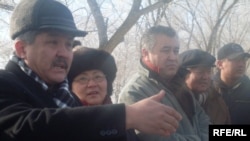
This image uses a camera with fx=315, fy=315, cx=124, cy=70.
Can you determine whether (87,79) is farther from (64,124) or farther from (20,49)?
(64,124)

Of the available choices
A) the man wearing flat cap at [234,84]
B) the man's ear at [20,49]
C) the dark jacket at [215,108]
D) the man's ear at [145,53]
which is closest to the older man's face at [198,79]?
the dark jacket at [215,108]

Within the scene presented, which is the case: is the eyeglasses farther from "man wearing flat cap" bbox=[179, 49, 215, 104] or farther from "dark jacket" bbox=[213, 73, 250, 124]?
"dark jacket" bbox=[213, 73, 250, 124]

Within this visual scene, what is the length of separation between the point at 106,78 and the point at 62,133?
1.27 metres

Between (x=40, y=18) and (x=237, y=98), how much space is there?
2684 mm

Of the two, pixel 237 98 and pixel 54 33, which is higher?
pixel 54 33

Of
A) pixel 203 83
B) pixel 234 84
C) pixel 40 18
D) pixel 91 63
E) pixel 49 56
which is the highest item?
pixel 40 18

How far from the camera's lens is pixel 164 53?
104 inches

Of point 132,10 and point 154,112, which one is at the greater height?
point 132,10

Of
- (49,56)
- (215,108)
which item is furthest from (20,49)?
(215,108)

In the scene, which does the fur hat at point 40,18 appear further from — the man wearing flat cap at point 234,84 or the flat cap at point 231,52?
the flat cap at point 231,52

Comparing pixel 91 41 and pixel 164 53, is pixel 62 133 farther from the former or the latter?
pixel 91 41

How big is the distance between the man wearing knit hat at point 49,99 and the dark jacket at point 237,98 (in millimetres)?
2302

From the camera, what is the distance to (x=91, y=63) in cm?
224

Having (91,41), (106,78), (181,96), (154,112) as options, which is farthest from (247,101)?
(91,41)
